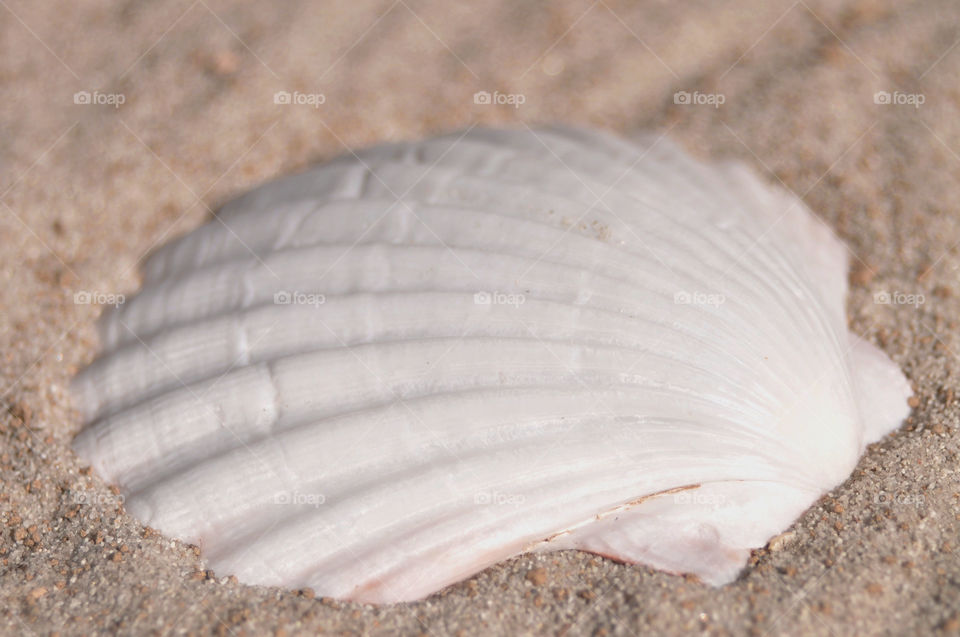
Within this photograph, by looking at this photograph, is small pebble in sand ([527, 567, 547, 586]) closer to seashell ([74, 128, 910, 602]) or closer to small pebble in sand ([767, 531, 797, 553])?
seashell ([74, 128, 910, 602])

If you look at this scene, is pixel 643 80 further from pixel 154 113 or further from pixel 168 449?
pixel 168 449

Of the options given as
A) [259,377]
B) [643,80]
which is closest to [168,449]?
[259,377]

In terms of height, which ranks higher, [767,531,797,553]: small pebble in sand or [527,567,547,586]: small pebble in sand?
[767,531,797,553]: small pebble in sand

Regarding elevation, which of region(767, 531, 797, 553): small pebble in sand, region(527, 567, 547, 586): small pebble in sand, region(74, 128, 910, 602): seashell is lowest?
region(527, 567, 547, 586): small pebble in sand

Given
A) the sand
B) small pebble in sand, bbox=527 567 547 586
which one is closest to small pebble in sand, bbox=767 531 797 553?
the sand

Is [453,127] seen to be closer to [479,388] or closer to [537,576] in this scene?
[479,388]

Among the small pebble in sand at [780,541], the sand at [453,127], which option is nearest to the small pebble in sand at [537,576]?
the sand at [453,127]

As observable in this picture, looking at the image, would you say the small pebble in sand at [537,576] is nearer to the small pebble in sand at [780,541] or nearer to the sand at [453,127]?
the sand at [453,127]
